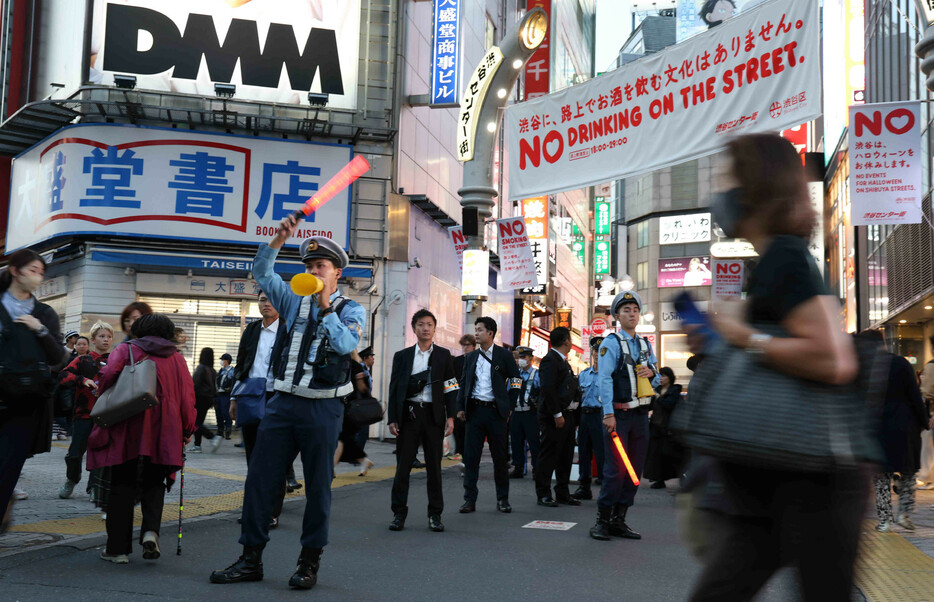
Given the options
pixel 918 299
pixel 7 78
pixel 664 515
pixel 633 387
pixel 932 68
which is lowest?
pixel 664 515

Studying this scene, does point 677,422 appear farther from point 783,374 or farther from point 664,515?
point 664,515

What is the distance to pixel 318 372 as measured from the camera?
523 centimetres

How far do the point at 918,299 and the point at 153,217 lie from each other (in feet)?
54.3

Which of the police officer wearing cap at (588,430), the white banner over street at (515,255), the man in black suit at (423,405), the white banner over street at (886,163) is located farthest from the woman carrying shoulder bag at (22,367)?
the white banner over street at (886,163)

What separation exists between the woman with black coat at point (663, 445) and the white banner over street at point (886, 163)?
3.45m

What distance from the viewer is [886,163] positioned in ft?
37.5

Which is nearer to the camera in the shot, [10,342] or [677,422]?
[677,422]

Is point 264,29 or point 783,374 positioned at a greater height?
point 264,29

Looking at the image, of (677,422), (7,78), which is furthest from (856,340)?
(7,78)

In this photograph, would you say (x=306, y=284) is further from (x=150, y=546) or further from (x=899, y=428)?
(x=899, y=428)

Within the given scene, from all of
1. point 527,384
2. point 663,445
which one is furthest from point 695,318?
point 527,384

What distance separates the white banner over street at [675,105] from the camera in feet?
25.7

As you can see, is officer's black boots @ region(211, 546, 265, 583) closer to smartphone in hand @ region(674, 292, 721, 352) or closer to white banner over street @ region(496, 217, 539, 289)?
smartphone in hand @ region(674, 292, 721, 352)

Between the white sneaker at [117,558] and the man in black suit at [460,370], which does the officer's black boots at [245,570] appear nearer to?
the white sneaker at [117,558]
